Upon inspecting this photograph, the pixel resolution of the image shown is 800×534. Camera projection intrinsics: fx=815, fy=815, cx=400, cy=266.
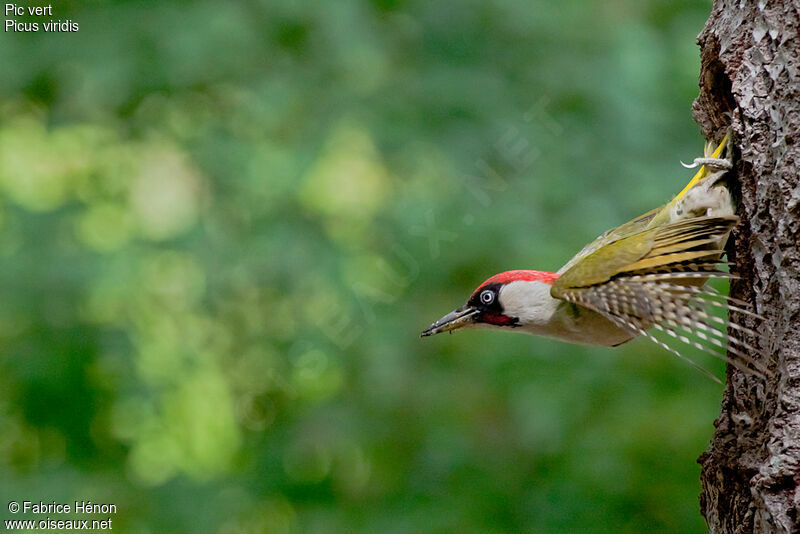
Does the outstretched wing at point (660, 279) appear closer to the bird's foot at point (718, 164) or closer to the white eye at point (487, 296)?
the bird's foot at point (718, 164)

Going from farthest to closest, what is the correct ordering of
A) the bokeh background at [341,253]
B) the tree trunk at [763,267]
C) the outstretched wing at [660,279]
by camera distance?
1. the bokeh background at [341,253]
2. the outstretched wing at [660,279]
3. the tree trunk at [763,267]

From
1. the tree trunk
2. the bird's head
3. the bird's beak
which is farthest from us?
the bird's beak

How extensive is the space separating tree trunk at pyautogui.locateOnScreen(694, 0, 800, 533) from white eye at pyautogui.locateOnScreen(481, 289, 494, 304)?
79cm

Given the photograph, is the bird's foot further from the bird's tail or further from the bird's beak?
the bird's beak

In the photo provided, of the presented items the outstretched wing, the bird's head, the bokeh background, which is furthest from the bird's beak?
the bokeh background

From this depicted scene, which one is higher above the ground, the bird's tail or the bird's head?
the bird's tail

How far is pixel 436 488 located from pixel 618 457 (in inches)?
36.6

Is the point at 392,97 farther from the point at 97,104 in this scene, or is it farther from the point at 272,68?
the point at 97,104

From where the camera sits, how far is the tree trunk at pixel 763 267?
6.38ft

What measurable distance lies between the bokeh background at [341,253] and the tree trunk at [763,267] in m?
1.75

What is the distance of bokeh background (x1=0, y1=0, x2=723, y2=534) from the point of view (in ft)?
13.3

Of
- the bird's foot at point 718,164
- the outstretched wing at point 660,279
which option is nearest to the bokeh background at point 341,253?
the outstretched wing at point 660,279

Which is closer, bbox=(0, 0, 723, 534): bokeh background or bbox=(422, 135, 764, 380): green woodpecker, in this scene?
bbox=(422, 135, 764, 380): green woodpecker

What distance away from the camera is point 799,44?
2029 millimetres
